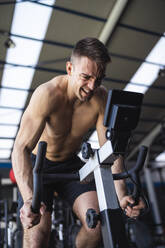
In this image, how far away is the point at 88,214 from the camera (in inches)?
38.7

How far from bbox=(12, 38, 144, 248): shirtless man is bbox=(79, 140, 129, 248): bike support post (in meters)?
0.18

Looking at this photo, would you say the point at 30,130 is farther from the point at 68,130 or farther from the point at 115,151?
the point at 115,151

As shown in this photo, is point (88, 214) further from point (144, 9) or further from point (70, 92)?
point (144, 9)

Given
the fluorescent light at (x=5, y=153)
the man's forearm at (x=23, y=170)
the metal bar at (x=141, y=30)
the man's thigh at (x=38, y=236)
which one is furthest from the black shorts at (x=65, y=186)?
the fluorescent light at (x=5, y=153)

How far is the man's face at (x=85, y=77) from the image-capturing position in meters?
1.31

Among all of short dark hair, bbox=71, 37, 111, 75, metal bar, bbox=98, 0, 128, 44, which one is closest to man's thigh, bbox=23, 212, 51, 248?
short dark hair, bbox=71, 37, 111, 75

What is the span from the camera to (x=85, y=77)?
132 cm

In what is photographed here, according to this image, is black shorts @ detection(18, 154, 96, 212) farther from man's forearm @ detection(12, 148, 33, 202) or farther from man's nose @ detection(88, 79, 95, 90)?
man's nose @ detection(88, 79, 95, 90)

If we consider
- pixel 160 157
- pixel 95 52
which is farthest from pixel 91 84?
pixel 160 157

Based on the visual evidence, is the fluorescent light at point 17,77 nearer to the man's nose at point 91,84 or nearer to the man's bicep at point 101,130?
the man's bicep at point 101,130

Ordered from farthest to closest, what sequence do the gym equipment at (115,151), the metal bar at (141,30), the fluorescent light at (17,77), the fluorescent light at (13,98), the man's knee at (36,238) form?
the fluorescent light at (13,98), the fluorescent light at (17,77), the metal bar at (141,30), the man's knee at (36,238), the gym equipment at (115,151)

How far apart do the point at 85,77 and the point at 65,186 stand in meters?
0.72

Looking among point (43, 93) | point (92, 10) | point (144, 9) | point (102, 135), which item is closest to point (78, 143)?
point (102, 135)

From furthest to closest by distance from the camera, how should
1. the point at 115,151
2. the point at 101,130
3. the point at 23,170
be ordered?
the point at 101,130 < the point at 23,170 < the point at 115,151
